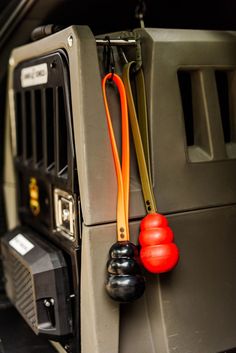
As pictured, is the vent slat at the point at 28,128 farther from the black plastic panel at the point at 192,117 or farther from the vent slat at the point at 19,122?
the black plastic panel at the point at 192,117

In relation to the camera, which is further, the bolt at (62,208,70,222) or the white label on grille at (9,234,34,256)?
the white label on grille at (9,234,34,256)

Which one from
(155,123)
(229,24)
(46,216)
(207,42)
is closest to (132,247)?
(155,123)

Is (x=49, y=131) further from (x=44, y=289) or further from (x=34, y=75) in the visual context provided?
(x=44, y=289)

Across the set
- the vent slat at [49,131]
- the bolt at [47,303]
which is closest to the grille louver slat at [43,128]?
the vent slat at [49,131]

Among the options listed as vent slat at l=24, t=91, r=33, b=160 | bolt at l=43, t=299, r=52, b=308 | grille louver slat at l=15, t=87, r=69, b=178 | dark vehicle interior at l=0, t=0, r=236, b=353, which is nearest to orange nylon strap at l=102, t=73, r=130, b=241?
dark vehicle interior at l=0, t=0, r=236, b=353

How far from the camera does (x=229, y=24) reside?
137 centimetres

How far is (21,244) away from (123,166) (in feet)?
1.41

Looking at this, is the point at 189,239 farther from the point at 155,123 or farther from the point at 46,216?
the point at 46,216

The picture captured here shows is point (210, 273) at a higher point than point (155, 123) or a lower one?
lower

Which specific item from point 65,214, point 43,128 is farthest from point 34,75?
point 65,214

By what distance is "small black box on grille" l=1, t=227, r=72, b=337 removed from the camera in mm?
1151

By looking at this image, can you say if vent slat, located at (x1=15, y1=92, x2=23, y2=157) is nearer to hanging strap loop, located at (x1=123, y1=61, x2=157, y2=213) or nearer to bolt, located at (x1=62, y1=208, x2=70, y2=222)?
bolt, located at (x1=62, y1=208, x2=70, y2=222)

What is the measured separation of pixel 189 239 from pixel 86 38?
48 centimetres

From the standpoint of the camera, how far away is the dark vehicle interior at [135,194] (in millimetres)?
1042
